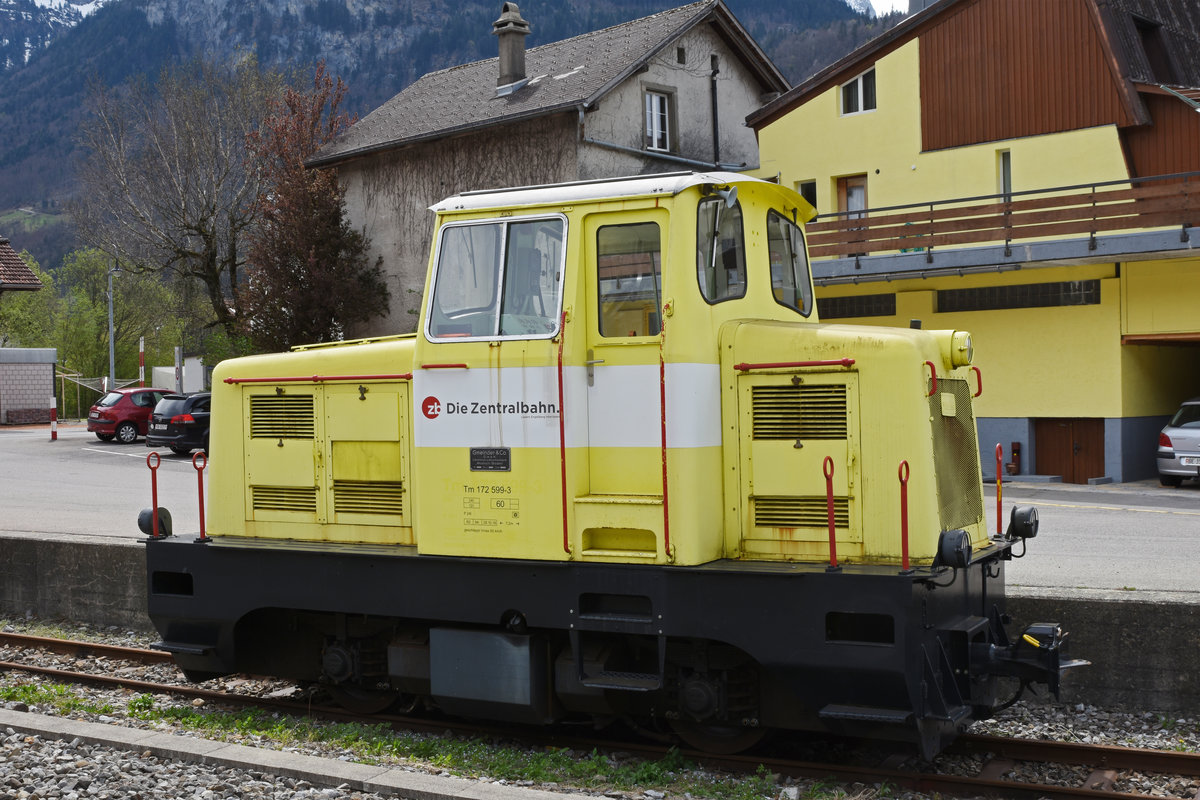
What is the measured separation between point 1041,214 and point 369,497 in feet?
57.1

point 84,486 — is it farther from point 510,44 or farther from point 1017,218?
point 1017,218

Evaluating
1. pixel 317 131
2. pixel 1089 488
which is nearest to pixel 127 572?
pixel 1089 488

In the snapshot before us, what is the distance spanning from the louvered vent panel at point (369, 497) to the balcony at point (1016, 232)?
1420cm

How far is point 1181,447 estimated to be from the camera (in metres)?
19.0

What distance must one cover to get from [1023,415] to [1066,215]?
12.6ft

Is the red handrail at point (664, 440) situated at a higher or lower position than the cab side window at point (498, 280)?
lower

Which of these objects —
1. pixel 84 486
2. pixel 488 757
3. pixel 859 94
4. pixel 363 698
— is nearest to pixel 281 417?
pixel 363 698

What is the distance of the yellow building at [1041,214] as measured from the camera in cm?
2055

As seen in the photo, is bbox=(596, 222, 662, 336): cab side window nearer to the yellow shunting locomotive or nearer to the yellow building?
the yellow shunting locomotive

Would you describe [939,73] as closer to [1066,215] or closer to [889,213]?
[889,213]

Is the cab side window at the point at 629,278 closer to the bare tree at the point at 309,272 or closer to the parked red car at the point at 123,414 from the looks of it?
the bare tree at the point at 309,272

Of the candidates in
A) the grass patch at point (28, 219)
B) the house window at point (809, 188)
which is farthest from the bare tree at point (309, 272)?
the grass patch at point (28, 219)

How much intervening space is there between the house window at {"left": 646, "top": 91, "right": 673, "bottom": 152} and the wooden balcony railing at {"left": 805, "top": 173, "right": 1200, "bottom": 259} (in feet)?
18.5

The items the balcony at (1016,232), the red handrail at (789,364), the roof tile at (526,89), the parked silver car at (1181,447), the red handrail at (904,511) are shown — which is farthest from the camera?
the roof tile at (526,89)
